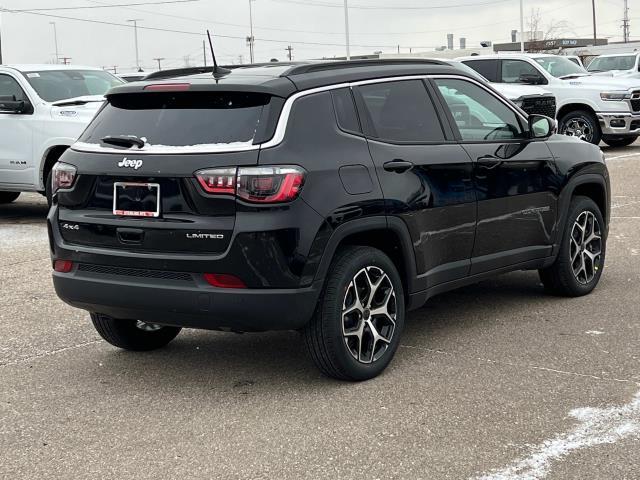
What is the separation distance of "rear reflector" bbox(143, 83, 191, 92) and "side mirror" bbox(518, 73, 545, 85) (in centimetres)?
1502

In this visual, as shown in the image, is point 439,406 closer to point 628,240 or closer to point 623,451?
point 623,451

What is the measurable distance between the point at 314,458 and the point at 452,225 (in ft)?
6.90

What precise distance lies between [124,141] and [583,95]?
1582cm

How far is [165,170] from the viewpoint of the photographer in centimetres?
490

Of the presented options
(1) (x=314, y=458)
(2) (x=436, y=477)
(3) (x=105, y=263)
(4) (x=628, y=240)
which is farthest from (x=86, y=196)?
(4) (x=628, y=240)

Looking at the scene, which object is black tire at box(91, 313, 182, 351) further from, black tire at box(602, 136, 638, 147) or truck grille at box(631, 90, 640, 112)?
black tire at box(602, 136, 638, 147)

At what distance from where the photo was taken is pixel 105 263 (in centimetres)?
511

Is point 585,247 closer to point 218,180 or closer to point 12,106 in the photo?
point 218,180

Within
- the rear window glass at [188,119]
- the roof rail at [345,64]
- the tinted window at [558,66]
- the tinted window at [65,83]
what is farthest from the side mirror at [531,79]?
the rear window glass at [188,119]

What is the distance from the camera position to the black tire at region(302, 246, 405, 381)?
5.02 m

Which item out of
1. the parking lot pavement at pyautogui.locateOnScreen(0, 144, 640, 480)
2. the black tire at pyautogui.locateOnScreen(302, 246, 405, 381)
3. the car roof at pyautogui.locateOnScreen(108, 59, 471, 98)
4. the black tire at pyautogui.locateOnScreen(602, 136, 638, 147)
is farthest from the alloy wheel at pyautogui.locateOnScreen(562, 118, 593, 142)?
the black tire at pyautogui.locateOnScreen(302, 246, 405, 381)

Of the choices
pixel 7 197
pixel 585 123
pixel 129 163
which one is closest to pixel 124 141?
pixel 129 163

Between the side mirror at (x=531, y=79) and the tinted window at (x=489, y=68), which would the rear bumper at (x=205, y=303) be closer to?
the side mirror at (x=531, y=79)

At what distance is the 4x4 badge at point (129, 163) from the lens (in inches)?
197
